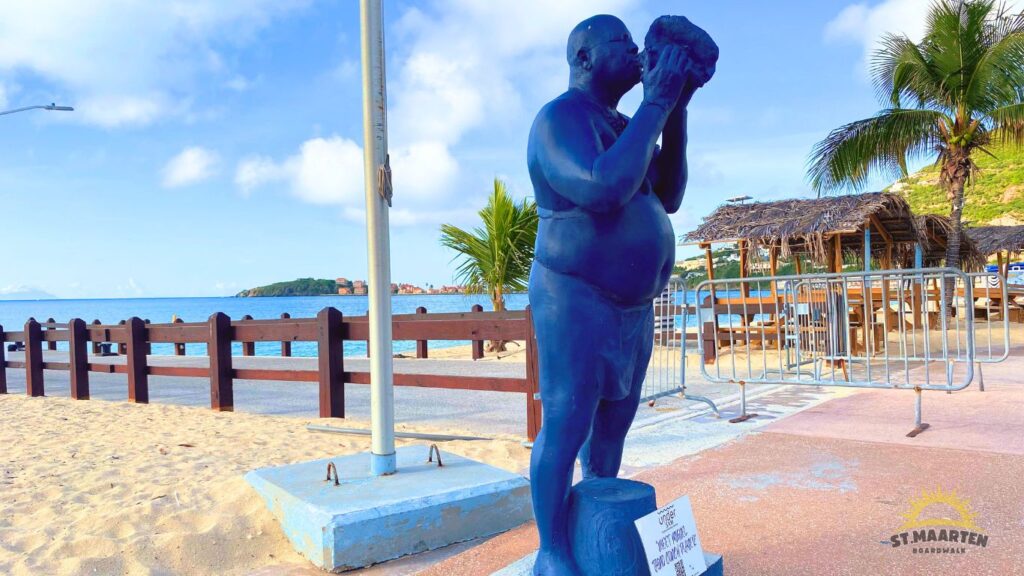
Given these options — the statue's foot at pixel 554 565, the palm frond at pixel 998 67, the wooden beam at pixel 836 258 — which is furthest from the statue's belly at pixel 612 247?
the palm frond at pixel 998 67

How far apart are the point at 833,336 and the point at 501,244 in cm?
782

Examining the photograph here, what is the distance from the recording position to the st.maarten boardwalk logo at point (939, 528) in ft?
8.87

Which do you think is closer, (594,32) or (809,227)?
(594,32)

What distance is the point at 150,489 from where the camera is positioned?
12.6 feet

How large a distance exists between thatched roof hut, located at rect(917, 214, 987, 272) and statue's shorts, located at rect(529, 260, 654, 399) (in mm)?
13498

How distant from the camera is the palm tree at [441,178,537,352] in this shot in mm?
13844

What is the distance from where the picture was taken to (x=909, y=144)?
45.6ft

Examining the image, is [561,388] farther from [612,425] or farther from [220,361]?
[220,361]

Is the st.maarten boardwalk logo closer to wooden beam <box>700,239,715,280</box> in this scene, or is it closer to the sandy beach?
the sandy beach

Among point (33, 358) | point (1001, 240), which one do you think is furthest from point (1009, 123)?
point (33, 358)

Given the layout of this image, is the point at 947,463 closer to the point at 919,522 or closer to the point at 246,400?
the point at 919,522

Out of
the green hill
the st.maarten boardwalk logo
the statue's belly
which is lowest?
the st.maarten boardwalk logo

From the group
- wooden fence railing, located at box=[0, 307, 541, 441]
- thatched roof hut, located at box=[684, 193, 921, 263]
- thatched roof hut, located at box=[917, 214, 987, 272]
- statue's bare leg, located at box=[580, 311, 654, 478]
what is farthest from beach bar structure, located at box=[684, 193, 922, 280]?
statue's bare leg, located at box=[580, 311, 654, 478]

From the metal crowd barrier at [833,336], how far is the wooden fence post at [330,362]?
3.31 meters
